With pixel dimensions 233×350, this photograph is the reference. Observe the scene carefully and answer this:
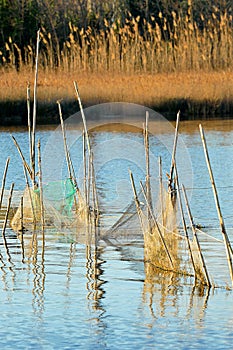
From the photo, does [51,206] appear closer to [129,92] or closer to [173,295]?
[173,295]

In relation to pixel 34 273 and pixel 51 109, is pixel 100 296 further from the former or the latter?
pixel 51 109

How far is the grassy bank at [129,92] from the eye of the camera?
14992 mm

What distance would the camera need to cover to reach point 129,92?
14984mm

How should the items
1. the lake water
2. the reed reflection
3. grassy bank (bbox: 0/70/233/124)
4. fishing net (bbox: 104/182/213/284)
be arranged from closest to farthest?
the lake water
the reed reflection
fishing net (bbox: 104/182/213/284)
grassy bank (bbox: 0/70/233/124)

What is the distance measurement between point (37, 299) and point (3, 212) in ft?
8.81

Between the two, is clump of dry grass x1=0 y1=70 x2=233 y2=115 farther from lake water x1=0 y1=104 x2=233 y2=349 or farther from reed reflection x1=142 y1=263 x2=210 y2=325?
reed reflection x1=142 y1=263 x2=210 y2=325

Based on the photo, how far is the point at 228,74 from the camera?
15.8 meters

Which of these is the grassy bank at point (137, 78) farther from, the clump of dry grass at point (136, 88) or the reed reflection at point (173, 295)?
the reed reflection at point (173, 295)

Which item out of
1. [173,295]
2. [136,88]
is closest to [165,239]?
[173,295]

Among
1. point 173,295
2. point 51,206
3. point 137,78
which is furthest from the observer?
point 137,78

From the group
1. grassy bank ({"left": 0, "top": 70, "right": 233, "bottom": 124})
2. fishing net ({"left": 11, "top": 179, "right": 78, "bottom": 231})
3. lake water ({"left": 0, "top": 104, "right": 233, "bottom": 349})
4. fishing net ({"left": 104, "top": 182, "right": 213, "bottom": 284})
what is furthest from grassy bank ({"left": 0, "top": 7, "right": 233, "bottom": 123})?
fishing net ({"left": 104, "top": 182, "right": 213, "bottom": 284})

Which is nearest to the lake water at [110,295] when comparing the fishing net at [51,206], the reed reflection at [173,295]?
the reed reflection at [173,295]

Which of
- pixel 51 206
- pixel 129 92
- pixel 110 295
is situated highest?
pixel 129 92

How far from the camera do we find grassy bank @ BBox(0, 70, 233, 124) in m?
15.0
